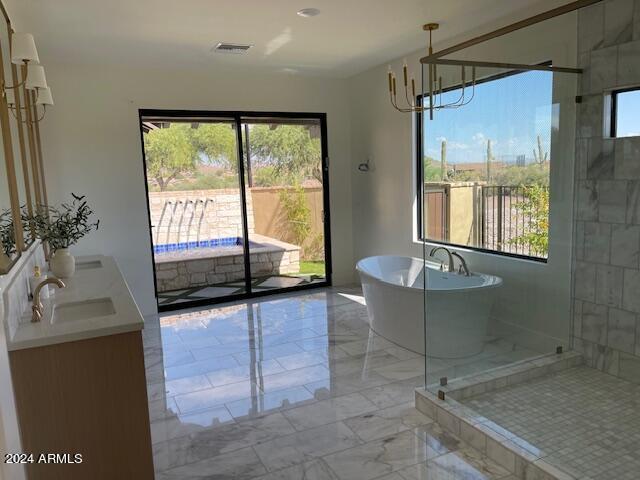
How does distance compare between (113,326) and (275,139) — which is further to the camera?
(275,139)

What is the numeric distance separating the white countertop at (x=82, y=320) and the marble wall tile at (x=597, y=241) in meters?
3.08

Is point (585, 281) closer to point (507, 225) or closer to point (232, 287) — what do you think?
point (507, 225)

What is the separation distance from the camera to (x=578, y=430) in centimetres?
266

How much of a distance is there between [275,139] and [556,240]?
3524 millimetres

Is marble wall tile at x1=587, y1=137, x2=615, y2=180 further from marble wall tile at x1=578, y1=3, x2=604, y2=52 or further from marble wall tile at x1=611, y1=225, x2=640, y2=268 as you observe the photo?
marble wall tile at x1=578, y1=3, x2=604, y2=52

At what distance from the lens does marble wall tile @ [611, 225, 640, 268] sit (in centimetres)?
316

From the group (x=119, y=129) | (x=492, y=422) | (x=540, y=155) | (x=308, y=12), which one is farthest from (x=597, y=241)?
(x=119, y=129)

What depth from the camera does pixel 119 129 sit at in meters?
4.99

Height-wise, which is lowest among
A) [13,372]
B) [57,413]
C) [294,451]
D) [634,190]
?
[294,451]

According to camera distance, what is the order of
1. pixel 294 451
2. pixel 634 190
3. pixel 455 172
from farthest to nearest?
pixel 455 172 < pixel 634 190 < pixel 294 451

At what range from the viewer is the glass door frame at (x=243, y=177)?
525 centimetres

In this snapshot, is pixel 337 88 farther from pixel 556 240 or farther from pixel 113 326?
pixel 113 326

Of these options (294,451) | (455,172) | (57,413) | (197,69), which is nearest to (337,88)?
(197,69)

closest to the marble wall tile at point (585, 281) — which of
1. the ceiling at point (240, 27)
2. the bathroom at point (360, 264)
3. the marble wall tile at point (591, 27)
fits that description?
the bathroom at point (360, 264)
